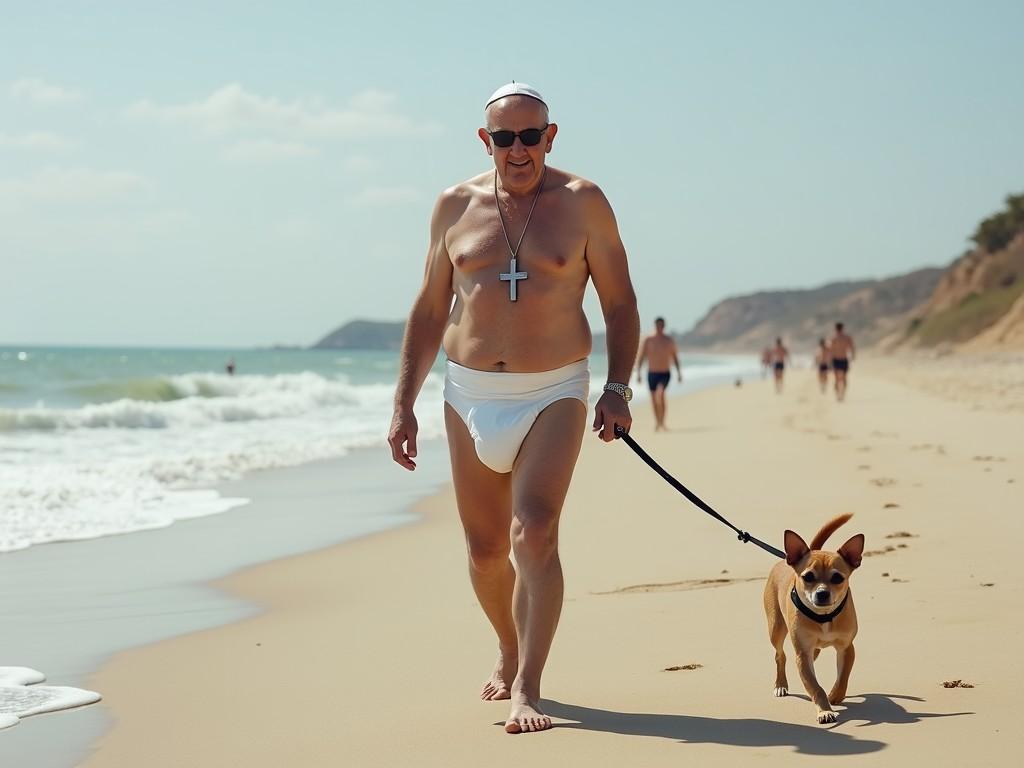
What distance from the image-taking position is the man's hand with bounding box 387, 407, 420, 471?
15.1 feet

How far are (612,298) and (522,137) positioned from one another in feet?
2.11

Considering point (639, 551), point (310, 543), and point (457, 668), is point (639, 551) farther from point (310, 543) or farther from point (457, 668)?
point (457, 668)

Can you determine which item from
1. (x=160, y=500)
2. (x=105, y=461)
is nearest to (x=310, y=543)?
(x=160, y=500)

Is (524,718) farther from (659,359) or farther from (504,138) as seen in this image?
(659,359)

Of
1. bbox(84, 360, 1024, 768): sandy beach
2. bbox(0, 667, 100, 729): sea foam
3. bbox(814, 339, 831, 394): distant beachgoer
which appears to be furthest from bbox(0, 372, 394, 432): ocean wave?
bbox(0, 667, 100, 729): sea foam

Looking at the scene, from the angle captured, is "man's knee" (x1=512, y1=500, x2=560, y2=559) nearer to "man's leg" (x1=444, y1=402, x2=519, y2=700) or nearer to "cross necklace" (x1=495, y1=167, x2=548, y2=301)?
"man's leg" (x1=444, y1=402, x2=519, y2=700)

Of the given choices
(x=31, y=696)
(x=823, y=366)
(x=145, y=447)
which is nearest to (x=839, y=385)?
(x=823, y=366)

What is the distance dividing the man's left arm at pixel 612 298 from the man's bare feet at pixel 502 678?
91 cm

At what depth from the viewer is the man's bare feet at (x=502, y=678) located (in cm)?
450

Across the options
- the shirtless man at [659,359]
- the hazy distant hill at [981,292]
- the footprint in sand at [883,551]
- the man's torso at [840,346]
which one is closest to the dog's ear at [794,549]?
the footprint in sand at [883,551]

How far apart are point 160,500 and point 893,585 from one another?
23.2 feet

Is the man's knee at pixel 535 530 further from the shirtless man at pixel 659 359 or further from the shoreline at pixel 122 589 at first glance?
the shirtless man at pixel 659 359

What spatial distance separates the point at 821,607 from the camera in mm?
3930

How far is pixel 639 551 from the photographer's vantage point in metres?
7.91
